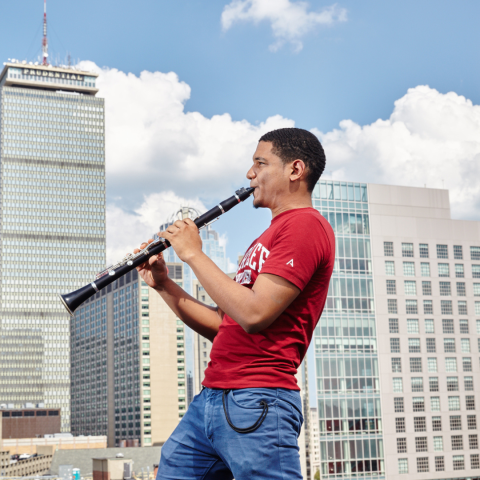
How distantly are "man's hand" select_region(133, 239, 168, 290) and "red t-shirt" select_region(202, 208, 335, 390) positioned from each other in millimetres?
996

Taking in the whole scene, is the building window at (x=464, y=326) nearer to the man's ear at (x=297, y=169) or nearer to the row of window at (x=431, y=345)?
the row of window at (x=431, y=345)

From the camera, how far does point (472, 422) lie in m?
91.4

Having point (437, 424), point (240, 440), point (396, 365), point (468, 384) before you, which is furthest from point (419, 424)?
point (240, 440)

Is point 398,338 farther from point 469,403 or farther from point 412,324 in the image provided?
point 469,403

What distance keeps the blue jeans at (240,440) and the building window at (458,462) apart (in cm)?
9332

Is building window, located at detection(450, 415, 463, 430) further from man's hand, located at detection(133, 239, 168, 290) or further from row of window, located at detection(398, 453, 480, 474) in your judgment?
man's hand, located at detection(133, 239, 168, 290)

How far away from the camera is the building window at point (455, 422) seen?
8962 centimetres

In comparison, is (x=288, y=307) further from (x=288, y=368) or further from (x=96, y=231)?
(x=96, y=231)

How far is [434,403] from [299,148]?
305 ft

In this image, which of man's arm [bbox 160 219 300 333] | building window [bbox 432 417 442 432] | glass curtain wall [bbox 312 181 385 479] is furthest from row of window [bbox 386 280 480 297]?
man's arm [bbox 160 219 300 333]

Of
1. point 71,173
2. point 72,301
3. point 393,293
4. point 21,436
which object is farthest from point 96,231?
point 72,301

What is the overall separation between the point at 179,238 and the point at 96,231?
610 ft

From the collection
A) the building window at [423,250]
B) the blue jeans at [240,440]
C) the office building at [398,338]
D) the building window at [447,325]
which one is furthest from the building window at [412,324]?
the blue jeans at [240,440]

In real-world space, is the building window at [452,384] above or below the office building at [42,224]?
below
